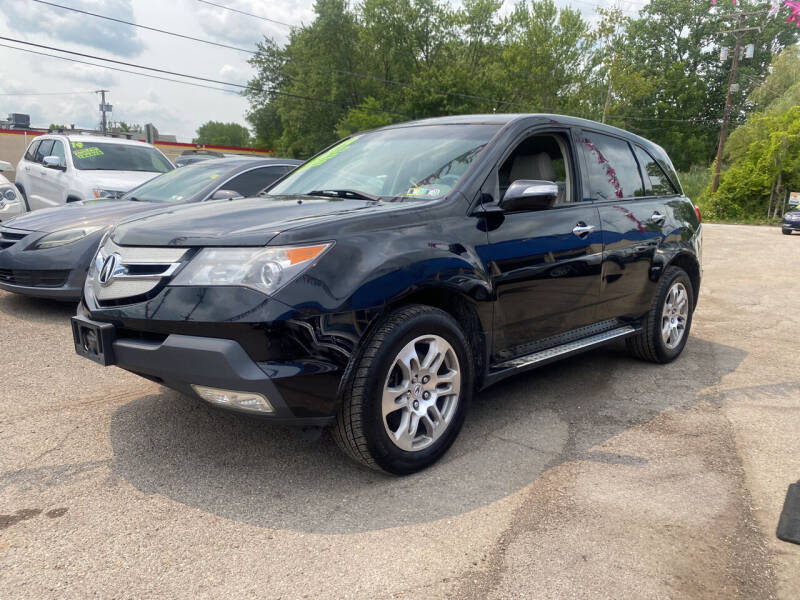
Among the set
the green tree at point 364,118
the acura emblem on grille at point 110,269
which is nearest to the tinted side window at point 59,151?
the acura emblem on grille at point 110,269

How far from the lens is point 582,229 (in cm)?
393

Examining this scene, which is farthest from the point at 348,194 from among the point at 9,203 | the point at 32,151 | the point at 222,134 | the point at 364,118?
the point at 222,134

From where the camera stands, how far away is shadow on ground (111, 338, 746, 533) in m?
2.73

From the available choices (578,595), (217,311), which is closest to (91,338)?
(217,311)

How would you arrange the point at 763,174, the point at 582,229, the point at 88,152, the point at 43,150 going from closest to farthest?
the point at 582,229, the point at 88,152, the point at 43,150, the point at 763,174

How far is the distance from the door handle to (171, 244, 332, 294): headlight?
1780mm

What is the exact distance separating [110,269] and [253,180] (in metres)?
4.01

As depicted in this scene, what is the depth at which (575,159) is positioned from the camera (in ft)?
13.5

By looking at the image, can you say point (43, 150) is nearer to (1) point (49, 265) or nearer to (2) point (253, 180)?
(2) point (253, 180)

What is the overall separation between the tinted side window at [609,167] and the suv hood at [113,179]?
608cm

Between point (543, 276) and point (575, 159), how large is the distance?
0.93 meters

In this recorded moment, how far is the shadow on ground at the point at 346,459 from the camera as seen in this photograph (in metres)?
2.73

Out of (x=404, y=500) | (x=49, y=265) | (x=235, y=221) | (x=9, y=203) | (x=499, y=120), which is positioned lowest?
(x=404, y=500)

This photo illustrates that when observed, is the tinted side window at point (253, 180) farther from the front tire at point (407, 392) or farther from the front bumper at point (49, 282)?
the front tire at point (407, 392)
